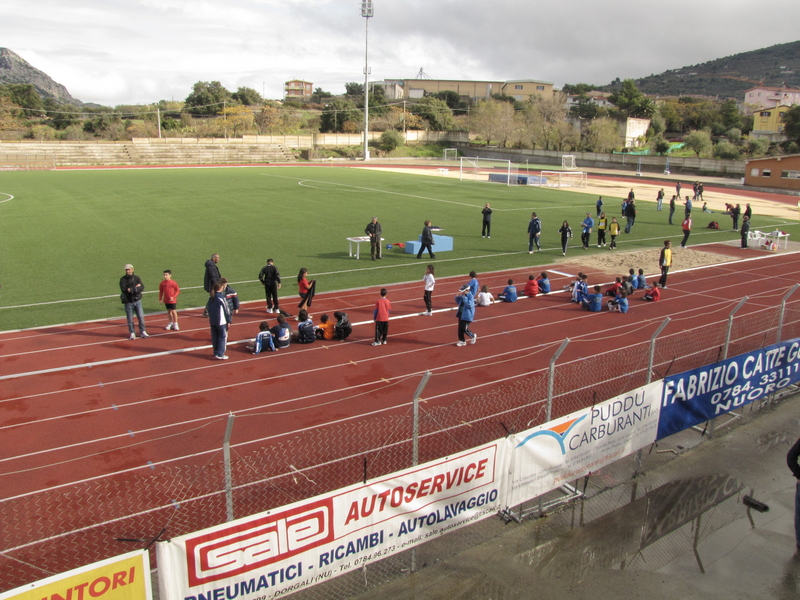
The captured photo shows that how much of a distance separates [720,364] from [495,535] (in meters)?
4.88

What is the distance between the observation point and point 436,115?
119 m

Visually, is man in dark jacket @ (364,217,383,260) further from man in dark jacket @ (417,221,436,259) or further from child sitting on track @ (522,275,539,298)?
child sitting on track @ (522,275,539,298)

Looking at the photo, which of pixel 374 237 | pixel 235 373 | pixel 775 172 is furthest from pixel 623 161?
pixel 235 373

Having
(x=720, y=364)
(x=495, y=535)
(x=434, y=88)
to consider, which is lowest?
(x=495, y=535)

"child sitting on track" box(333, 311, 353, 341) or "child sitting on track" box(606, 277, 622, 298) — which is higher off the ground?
"child sitting on track" box(606, 277, 622, 298)

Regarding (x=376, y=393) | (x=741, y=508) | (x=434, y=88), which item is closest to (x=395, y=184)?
(x=376, y=393)

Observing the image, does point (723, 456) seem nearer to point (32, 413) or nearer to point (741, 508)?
point (741, 508)

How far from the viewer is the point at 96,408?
10398mm

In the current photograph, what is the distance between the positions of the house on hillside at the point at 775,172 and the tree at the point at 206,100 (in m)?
99.4

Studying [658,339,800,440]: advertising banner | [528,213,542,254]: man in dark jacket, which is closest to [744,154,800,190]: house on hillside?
[528,213,542,254]: man in dark jacket

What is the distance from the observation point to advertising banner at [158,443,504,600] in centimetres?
511

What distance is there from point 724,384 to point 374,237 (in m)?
15.1

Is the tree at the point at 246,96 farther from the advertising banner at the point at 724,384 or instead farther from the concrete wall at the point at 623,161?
the advertising banner at the point at 724,384

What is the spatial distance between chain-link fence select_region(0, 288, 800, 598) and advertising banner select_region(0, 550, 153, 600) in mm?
385
